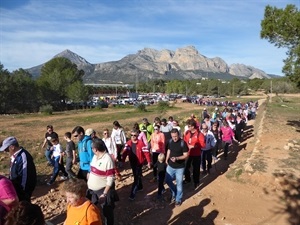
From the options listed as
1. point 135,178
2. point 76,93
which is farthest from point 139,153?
point 76,93

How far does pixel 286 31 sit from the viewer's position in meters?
14.0

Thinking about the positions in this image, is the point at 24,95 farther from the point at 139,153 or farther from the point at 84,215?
the point at 84,215

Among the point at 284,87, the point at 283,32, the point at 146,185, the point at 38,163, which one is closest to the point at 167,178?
the point at 146,185

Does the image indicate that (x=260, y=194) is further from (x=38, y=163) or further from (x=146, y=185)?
(x=38, y=163)

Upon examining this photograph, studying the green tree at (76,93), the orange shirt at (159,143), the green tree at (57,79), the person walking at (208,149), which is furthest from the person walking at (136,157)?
the green tree at (76,93)

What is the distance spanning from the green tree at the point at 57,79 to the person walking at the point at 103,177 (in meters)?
58.1

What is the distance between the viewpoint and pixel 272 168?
8758 mm

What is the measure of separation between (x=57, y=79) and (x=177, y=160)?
61728 mm

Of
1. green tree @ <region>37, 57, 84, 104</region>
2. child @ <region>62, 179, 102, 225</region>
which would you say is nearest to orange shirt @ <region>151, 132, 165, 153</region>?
child @ <region>62, 179, 102, 225</region>

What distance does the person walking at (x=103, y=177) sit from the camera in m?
4.79

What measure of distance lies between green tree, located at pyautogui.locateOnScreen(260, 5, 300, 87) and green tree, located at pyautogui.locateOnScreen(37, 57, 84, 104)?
51825 millimetres

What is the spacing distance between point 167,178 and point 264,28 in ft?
35.6

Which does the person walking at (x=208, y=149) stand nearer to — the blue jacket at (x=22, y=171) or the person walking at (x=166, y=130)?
the person walking at (x=166, y=130)

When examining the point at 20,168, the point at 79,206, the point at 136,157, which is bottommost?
the point at 136,157
